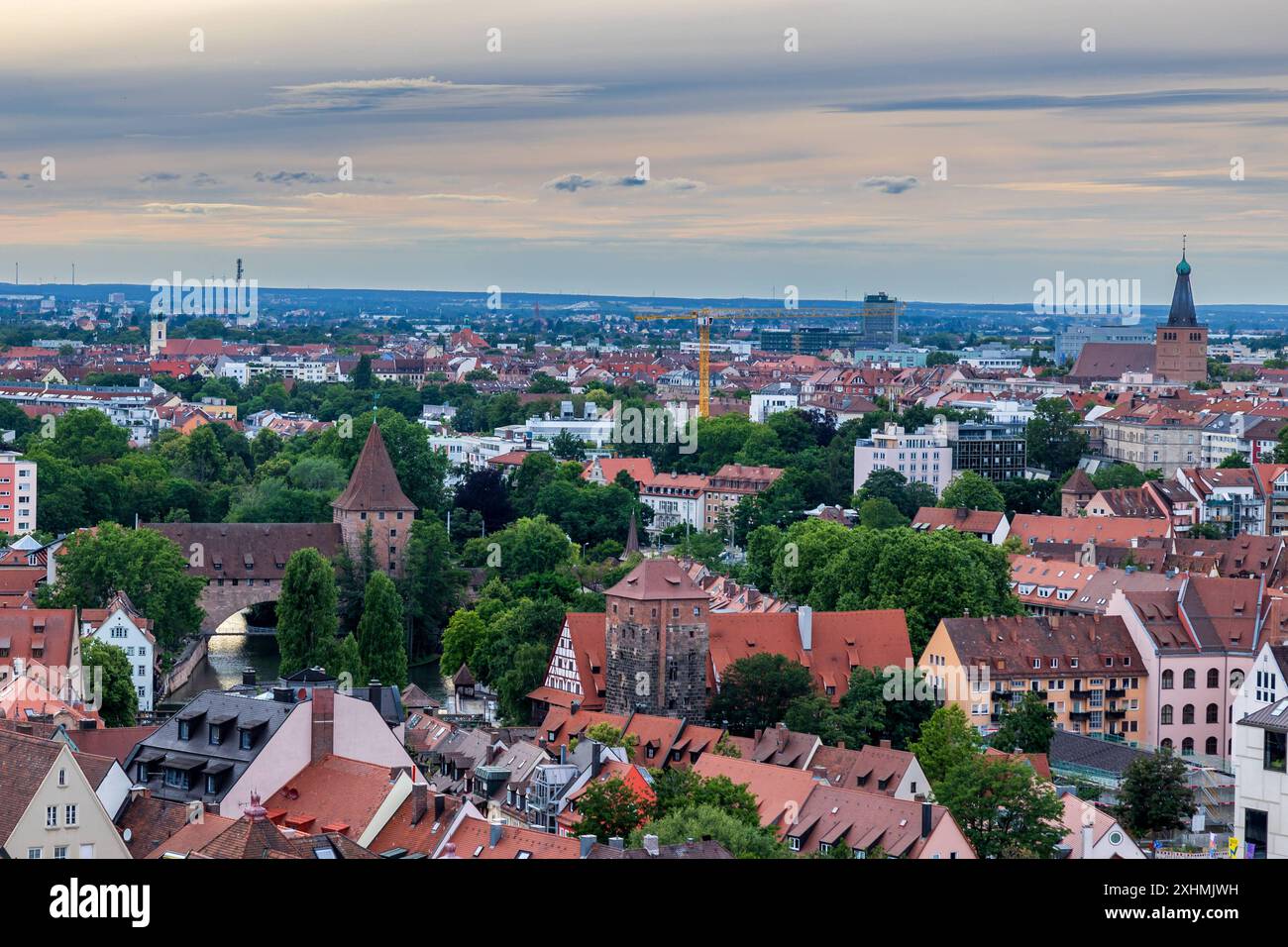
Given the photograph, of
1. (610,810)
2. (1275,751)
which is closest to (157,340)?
(610,810)

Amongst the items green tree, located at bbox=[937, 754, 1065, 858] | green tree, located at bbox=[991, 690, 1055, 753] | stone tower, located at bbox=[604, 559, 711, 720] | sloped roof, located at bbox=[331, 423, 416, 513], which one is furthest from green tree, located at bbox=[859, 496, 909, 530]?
green tree, located at bbox=[937, 754, 1065, 858]

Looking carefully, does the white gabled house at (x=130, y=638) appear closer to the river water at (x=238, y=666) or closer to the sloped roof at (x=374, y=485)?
the river water at (x=238, y=666)

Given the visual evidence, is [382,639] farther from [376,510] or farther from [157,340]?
[157,340]

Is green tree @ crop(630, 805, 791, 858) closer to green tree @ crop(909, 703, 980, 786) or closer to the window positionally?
the window

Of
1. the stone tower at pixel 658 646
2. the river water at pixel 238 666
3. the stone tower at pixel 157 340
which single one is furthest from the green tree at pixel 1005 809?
the stone tower at pixel 157 340
